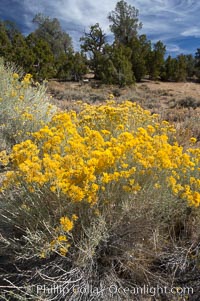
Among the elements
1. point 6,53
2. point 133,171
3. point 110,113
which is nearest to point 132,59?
point 6,53

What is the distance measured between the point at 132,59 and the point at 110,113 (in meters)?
22.2

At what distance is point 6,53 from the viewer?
57.3 feet

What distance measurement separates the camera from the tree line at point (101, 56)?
1805cm

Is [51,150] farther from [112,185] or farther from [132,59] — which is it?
[132,59]

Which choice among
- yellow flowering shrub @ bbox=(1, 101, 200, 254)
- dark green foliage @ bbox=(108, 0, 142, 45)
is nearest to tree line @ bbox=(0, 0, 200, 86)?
dark green foliage @ bbox=(108, 0, 142, 45)

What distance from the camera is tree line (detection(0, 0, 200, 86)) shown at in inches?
711

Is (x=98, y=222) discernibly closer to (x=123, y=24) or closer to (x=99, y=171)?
(x=99, y=171)

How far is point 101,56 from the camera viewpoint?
21.8m

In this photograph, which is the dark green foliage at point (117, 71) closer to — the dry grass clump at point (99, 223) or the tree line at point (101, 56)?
the tree line at point (101, 56)

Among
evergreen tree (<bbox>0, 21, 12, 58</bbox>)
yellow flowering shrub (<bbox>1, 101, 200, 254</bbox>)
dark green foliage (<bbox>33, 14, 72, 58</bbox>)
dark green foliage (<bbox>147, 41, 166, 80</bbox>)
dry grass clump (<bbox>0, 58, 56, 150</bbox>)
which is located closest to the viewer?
yellow flowering shrub (<bbox>1, 101, 200, 254</bbox>)

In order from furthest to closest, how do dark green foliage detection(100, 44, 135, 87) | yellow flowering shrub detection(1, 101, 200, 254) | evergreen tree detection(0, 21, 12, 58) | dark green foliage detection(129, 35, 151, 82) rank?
dark green foliage detection(129, 35, 151, 82) → dark green foliage detection(100, 44, 135, 87) → evergreen tree detection(0, 21, 12, 58) → yellow flowering shrub detection(1, 101, 200, 254)

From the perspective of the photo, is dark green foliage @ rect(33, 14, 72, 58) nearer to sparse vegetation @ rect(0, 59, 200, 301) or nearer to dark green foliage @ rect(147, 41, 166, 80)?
dark green foliage @ rect(147, 41, 166, 80)

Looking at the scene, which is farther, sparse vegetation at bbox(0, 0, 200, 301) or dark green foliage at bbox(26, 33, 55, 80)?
dark green foliage at bbox(26, 33, 55, 80)


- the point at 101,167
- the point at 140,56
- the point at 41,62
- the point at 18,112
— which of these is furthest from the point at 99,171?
the point at 140,56
